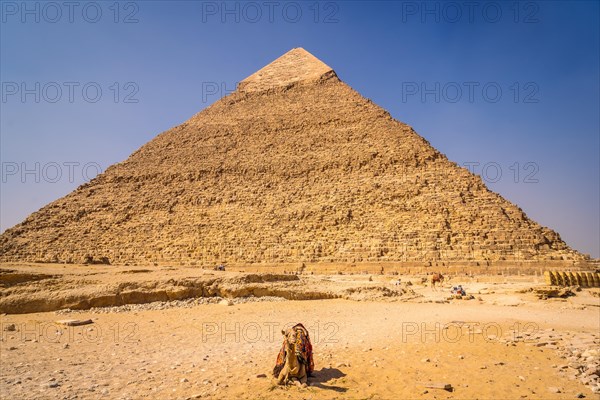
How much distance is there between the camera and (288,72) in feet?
173

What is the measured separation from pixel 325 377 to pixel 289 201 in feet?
95.2

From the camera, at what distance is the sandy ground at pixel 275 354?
386 centimetres

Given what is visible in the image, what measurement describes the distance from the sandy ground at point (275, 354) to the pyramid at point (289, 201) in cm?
1780

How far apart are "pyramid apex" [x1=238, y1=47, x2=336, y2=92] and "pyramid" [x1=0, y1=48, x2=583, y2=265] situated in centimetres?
94

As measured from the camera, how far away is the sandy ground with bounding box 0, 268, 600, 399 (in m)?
3.86

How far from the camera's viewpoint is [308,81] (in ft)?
161

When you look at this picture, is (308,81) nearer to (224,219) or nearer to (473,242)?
(224,219)

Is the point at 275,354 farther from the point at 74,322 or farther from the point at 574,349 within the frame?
the point at 574,349

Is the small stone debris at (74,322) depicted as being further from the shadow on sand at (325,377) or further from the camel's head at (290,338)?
the shadow on sand at (325,377)
